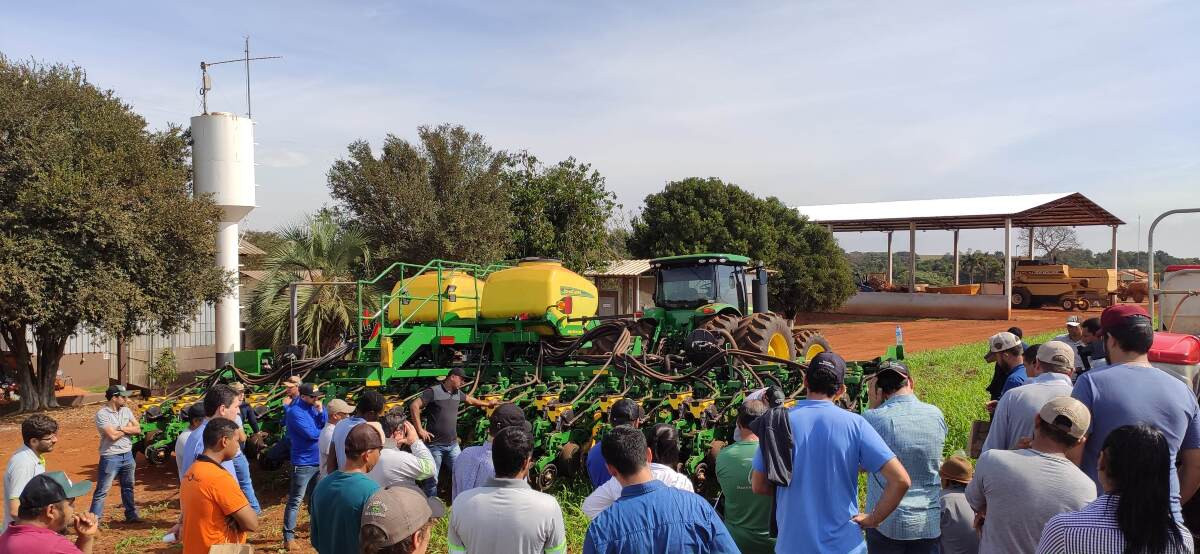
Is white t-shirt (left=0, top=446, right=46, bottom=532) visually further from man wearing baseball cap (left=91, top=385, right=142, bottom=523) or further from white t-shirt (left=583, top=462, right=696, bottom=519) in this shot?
white t-shirt (left=583, top=462, right=696, bottom=519)

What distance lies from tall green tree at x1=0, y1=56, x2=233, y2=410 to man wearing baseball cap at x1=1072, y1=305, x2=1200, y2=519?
14.2 m

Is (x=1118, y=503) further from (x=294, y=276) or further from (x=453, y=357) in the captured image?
(x=294, y=276)

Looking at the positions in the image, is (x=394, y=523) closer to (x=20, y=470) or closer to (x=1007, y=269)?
(x=20, y=470)

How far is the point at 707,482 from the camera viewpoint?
7281mm

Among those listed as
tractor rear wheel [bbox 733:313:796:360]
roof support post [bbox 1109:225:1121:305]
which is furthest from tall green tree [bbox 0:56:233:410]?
roof support post [bbox 1109:225:1121:305]

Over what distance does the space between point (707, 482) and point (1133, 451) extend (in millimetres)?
5049

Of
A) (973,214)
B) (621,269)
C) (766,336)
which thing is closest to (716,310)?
(766,336)

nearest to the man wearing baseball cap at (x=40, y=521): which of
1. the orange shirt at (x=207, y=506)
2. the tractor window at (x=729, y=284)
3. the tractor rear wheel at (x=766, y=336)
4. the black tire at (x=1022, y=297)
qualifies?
the orange shirt at (x=207, y=506)

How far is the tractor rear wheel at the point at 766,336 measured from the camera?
1062 cm

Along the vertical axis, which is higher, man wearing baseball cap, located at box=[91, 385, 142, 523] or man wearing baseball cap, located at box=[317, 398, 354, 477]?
man wearing baseball cap, located at box=[317, 398, 354, 477]

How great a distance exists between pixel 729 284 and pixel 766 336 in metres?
1.92

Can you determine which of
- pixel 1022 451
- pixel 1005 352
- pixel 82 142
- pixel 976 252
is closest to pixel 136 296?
pixel 82 142

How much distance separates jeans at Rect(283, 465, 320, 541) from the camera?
22.1 ft

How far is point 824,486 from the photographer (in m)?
3.46
